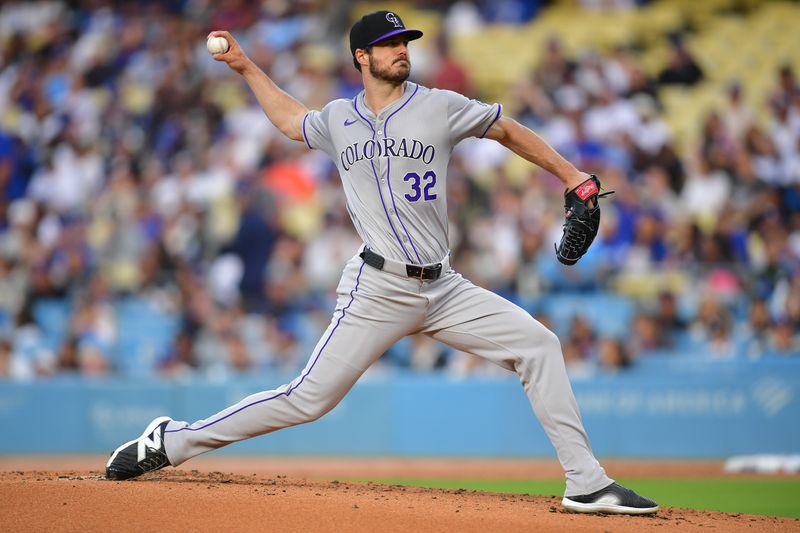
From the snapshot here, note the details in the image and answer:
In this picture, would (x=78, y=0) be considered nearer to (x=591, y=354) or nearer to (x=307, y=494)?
(x=591, y=354)

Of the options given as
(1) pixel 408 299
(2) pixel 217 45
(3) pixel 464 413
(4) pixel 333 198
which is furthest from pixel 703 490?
(4) pixel 333 198

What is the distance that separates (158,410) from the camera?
38.2ft

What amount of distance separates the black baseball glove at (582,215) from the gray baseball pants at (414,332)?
42cm

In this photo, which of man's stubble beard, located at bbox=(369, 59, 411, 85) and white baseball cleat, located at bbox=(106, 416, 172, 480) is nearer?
man's stubble beard, located at bbox=(369, 59, 411, 85)

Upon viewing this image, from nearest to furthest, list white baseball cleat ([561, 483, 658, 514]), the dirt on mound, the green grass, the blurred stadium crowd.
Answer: the dirt on mound
white baseball cleat ([561, 483, 658, 514])
the green grass
the blurred stadium crowd

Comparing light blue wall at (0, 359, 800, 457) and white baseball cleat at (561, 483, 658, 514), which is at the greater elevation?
light blue wall at (0, 359, 800, 457)

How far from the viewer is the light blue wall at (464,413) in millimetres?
10586

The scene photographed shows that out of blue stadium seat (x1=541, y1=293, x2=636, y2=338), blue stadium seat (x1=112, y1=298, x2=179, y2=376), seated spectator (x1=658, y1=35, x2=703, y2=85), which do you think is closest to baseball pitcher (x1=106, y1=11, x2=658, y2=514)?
blue stadium seat (x1=541, y1=293, x2=636, y2=338)

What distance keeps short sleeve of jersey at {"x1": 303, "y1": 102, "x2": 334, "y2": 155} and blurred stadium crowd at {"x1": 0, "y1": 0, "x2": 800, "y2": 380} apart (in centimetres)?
615

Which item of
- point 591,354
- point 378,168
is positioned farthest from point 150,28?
point 378,168

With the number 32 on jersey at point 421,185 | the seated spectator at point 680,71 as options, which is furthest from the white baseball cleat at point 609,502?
the seated spectator at point 680,71

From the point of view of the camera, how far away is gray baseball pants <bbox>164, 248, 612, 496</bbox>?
186 inches

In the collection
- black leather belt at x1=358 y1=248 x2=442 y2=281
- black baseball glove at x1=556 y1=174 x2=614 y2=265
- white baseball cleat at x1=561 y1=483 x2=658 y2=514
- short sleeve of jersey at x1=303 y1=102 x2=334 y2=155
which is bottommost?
white baseball cleat at x1=561 y1=483 x2=658 y2=514

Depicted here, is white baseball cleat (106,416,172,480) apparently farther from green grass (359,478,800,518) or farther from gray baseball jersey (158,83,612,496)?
green grass (359,478,800,518)
